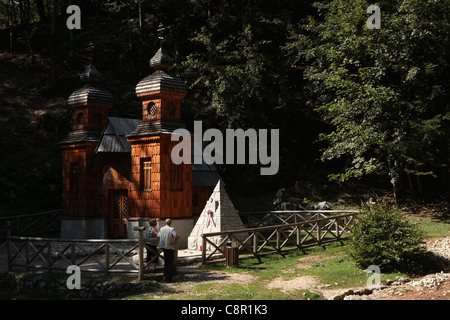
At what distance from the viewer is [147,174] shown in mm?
21047

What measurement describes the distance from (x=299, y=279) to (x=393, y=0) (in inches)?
714

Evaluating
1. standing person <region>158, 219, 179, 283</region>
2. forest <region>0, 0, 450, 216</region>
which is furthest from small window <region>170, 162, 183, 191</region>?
forest <region>0, 0, 450, 216</region>

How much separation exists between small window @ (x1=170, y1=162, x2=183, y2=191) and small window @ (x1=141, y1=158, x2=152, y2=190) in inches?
38.5

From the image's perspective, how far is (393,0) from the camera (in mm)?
25422

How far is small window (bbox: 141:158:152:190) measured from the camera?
68.4 feet

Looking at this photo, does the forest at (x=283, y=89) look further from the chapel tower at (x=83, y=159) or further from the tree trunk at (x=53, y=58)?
the chapel tower at (x=83, y=159)

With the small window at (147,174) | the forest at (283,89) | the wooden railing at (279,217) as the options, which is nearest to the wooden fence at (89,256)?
the small window at (147,174)

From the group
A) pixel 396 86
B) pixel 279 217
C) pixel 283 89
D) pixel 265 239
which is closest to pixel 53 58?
pixel 283 89

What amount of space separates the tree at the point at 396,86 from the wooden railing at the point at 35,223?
51.8 feet

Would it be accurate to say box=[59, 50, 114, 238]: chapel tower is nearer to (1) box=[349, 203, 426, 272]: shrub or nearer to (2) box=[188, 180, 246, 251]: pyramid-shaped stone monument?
(2) box=[188, 180, 246, 251]: pyramid-shaped stone monument

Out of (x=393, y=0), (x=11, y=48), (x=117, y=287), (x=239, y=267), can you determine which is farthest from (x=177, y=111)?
(x=11, y=48)

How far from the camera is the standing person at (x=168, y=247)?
1383 cm

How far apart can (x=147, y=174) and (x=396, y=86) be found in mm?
14657
